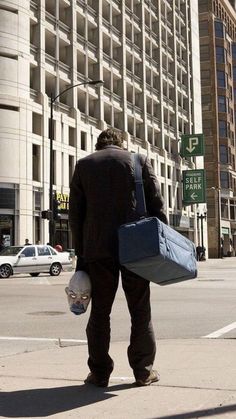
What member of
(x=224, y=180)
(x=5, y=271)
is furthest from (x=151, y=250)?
(x=224, y=180)

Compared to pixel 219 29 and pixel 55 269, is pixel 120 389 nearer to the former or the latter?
pixel 55 269

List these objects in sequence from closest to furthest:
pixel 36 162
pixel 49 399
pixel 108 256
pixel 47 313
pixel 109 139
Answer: pixel 49 399 → pixel 108 256 → pixel 109 139 → pixel 47 313 → pixel 36 162

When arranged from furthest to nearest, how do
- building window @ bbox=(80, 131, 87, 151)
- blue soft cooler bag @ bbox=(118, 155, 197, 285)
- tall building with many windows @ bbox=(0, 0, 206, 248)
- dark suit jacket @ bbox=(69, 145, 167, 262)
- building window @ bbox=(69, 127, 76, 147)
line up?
building window @ bbox=(80, 131, 87, 151), building window @ bbox=(69, 127, 76, 147), tall building with many windows @ bbox=(0, 0, 206, 248), dark suit jacket @ bbox=(69, 145, 167, 262), blue soft cooler bag @ bbox=(118, 155, 197, 285)

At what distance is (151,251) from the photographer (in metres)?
4.34

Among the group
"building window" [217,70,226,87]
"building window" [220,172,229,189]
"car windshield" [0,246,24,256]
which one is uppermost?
"building window" [217,70,226,87]

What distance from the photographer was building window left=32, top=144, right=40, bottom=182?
37188mm

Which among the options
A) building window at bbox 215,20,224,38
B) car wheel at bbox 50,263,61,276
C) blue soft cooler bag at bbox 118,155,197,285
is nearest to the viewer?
blue soft cooler bag at bbox 118,155,197,285

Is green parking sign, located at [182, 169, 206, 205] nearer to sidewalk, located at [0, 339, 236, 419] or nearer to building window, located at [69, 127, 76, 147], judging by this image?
building window, located at [69, 127, 76, 147]

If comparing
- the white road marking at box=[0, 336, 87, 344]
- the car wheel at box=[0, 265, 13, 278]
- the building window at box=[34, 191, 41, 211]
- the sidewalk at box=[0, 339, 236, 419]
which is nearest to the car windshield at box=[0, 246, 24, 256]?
the car wheel at box=[0, 265, 13, 278]

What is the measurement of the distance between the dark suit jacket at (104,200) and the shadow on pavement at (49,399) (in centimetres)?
108

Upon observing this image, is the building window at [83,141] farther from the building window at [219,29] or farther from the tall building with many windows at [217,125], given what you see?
the building window at [219,29]

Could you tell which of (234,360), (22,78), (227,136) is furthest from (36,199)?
(227,136)

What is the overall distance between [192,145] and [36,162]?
2585 centimetres

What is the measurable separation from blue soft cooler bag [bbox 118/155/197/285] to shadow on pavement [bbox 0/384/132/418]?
1021 millimetres
